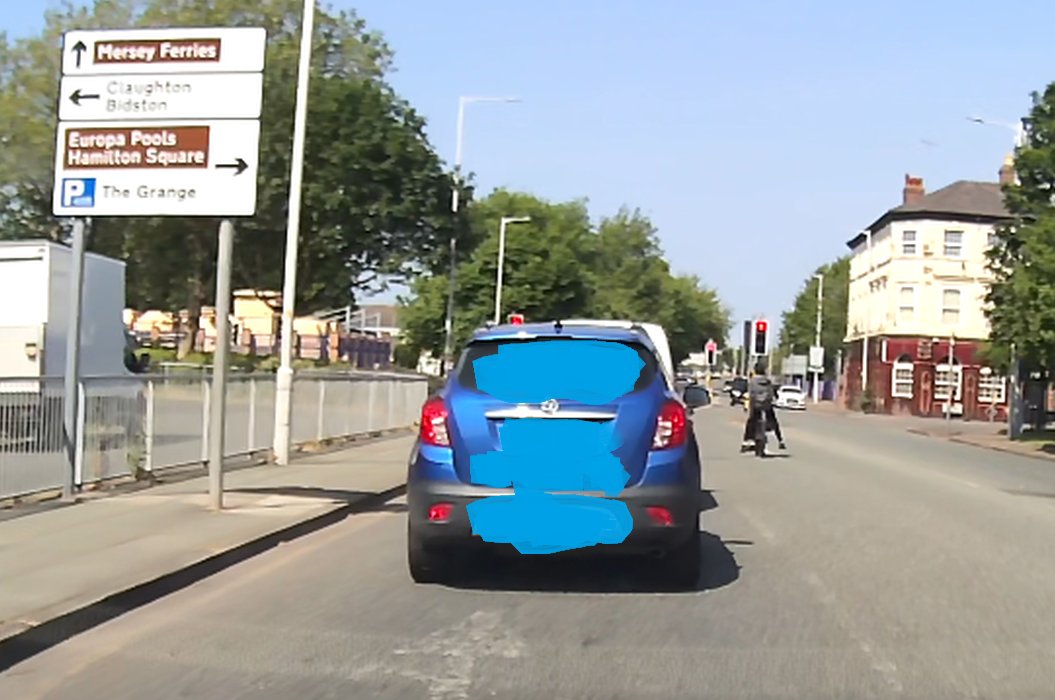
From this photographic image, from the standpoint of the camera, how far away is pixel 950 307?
263 ft

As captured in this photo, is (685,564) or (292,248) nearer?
(685,564)

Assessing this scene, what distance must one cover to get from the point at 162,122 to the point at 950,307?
71726 mm

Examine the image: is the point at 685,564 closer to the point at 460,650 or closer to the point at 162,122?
the point at 460,650

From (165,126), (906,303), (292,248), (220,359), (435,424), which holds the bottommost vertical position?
(435,424)

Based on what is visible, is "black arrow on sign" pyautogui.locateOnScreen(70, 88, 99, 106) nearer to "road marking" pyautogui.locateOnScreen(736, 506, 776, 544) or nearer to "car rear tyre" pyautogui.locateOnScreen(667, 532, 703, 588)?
"car rear tyre" pyautogui.locateOnScreen(667, 532, 703, 588)

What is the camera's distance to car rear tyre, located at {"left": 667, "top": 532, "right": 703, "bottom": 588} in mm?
10039

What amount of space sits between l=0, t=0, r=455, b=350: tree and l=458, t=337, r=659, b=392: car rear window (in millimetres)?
33097

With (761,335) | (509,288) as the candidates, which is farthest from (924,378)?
(761,335)

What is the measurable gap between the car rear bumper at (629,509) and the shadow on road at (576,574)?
33 cm

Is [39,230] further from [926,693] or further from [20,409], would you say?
[926,693]

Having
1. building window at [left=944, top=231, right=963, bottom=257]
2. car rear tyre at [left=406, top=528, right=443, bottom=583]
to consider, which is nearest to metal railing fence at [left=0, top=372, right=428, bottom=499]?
car rear tyre at [left=406, top=528, right=443, bottom=583]

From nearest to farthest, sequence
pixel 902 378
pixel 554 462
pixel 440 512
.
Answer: pixel 554 462 < pixel 440 512 < pixel 902 378

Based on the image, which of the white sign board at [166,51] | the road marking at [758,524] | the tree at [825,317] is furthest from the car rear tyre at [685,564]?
the tree at [825,317]

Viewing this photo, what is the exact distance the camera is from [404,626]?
8.75 meters
